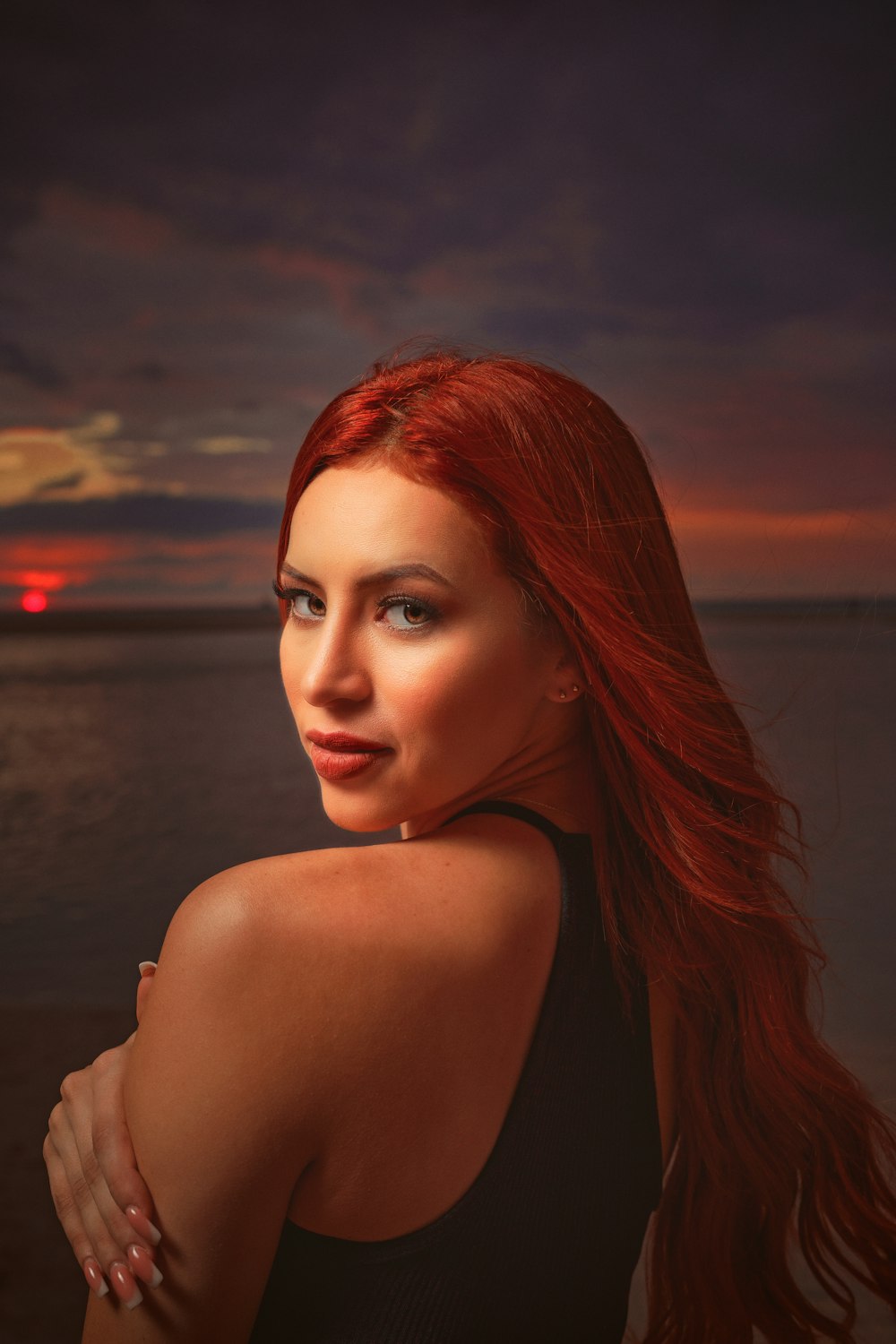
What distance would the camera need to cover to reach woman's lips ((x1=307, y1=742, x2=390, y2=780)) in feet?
3.36

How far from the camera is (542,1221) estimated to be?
39.3 inches

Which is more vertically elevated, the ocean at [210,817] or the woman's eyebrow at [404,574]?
the woman's eyebrow at [404,574]

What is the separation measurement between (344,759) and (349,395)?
0.40 m

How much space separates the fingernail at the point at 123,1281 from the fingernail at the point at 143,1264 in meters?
0.01

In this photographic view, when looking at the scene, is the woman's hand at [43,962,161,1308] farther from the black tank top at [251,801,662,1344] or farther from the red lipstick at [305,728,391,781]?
the red lipstick at [305,728,391,781]

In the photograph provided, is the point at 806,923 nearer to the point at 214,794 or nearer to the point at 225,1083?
the point at 225,1083

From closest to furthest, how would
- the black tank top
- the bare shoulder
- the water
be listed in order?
the bare shoulder < the black tank top < the water

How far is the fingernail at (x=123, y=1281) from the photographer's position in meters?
0.87

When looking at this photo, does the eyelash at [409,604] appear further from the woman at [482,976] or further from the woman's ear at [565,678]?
the woman's ear at [565,678]

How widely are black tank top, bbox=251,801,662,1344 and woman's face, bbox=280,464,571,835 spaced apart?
77 millimetres

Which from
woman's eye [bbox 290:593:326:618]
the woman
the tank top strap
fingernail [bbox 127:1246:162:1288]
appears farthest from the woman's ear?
fingernail [bbox 127:1246:162:1288]

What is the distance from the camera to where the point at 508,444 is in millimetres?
1024

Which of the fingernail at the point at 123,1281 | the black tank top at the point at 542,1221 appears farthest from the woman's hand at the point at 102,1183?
the black tank top at the point at 542,1221

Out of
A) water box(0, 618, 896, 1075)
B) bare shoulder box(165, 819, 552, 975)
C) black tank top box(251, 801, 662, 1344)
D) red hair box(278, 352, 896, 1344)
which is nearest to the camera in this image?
bare shoulder box(165, 819, 552, 975)
